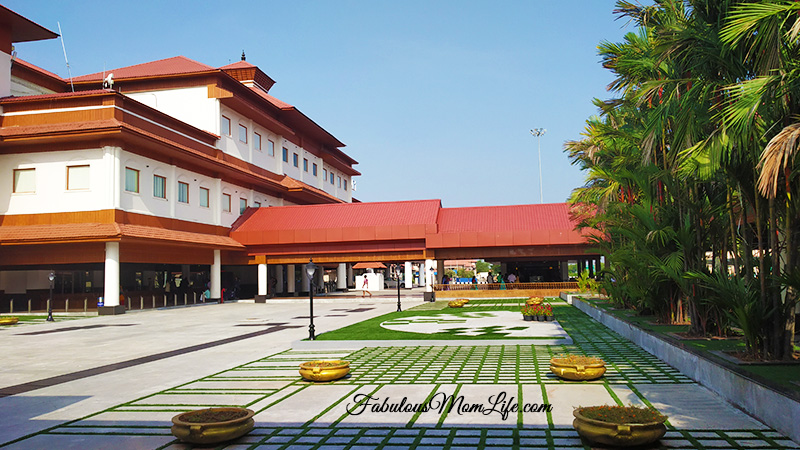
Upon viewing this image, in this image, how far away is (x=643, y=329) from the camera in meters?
13.5

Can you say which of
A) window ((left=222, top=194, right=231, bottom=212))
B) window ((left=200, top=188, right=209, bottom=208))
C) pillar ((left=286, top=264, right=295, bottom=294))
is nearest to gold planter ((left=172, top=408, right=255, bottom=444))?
window ((left=200, top=188, right=209, bottom=208))

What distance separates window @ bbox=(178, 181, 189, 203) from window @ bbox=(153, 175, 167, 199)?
1.45m

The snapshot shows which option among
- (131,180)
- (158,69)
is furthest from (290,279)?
(131,180)

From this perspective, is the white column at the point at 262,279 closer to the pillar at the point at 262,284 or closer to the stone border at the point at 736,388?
the pillar at the point at 262,284

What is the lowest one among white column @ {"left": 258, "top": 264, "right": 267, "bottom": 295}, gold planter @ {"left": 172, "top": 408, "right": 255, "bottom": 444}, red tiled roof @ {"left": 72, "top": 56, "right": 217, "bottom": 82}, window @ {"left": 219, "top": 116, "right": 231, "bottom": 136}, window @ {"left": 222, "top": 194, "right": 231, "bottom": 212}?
gold planter @ {"left": 172, "top": 408, "right": 255, "bottom": 444}

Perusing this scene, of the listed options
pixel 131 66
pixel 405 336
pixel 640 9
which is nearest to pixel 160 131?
pixel 131 66

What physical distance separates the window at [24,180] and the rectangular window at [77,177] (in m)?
1.95

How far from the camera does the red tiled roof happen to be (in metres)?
A: 37.9

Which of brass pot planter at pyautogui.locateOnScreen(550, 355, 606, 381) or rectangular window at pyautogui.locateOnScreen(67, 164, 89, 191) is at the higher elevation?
rectangular window at pyautogui.locateOnScreen(67, 164, 89, 191)

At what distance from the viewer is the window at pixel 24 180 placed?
94.3ft

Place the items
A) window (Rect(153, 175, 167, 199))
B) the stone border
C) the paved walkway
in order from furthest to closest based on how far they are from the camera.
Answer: window (Rect(153, 175, 167, 199)), the paved walkway, the stone border

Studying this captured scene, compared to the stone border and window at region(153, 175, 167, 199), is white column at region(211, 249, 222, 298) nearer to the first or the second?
window at region(153, 175, 167, 199)

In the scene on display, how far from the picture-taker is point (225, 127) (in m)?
37.9

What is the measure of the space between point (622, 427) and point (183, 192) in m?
31.4
